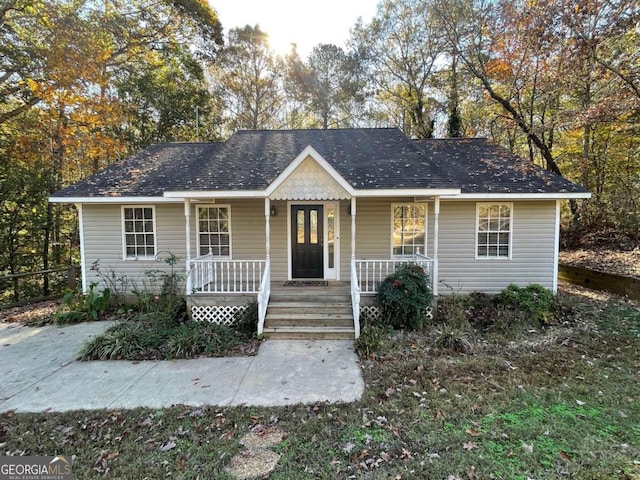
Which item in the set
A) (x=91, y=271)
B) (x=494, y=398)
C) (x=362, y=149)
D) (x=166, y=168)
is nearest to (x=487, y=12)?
(x=362, y=149)

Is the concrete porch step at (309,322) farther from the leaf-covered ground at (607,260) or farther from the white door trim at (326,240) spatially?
the leaf-covered ground at (607,260)

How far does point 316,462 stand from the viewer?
2.96 metres

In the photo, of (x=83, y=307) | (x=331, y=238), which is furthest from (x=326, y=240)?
(x=83, y=307)

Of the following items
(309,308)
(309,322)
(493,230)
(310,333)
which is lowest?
(310,333)

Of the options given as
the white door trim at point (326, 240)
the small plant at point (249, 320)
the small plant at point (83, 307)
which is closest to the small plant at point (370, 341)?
the small plant at point (249, 320)

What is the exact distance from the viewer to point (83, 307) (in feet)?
25.3

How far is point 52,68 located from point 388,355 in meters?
14.1

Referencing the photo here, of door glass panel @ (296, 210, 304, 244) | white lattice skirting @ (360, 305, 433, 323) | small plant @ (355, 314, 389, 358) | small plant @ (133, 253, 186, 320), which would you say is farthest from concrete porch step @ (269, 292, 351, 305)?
small plant @ (133, 253, 186, 320)

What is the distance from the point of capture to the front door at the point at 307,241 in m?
8.59

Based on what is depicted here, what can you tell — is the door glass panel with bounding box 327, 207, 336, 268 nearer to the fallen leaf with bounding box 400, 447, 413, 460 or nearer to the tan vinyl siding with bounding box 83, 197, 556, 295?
the tan vinyl siding with bounding box 83, 197, 556, 295

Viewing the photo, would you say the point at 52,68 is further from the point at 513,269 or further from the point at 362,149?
the point at 513,269

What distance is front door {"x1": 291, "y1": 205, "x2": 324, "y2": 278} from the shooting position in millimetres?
A: 8594

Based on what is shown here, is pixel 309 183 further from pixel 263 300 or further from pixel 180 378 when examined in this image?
pixel 180 378

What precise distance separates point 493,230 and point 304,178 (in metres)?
5.33
